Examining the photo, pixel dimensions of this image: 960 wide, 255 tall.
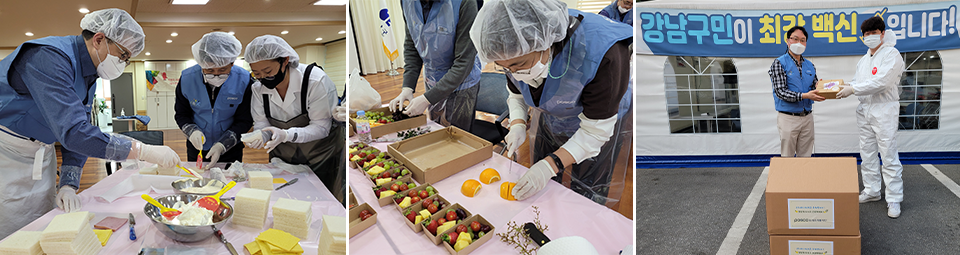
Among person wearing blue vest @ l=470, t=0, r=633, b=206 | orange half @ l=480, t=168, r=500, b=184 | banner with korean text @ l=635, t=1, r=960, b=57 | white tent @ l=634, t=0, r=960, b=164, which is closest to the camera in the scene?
person wearing blue vest @ l=470, t=0, r=633, b=206

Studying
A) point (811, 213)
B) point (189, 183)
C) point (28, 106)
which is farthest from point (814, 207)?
point (28, 106)

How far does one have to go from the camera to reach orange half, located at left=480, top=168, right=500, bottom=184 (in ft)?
4.91

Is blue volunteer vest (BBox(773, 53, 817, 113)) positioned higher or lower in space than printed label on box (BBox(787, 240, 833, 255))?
higher

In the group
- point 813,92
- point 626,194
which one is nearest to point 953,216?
point 813,92

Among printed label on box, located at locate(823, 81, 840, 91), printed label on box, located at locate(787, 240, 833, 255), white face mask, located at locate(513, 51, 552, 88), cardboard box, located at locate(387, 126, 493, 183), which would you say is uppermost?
printed label on box, located at locate(823, 81, 840, 91)

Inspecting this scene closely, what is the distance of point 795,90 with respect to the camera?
3256 mm

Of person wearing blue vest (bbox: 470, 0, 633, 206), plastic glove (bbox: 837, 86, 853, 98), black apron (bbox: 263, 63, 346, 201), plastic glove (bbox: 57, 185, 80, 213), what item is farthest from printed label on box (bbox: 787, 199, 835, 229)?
plastic glove (bbox: 57, 185, 80, 213)

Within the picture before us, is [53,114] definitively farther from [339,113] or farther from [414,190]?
[414,190]

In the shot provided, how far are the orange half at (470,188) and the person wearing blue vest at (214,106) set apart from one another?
1186mm

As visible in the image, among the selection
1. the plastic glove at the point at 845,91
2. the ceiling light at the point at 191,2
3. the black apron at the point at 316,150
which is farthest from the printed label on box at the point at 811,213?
the ceiling light at the point at 191,2

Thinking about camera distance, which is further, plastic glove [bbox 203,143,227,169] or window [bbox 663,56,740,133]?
window [bbox 663,56,740,133]

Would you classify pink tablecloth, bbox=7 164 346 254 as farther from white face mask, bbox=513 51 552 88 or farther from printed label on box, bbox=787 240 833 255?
printed label on box, bbox=787 240 833 255

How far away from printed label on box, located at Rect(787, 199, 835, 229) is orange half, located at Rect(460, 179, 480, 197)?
4.80 feet

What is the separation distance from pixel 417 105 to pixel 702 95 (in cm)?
320
